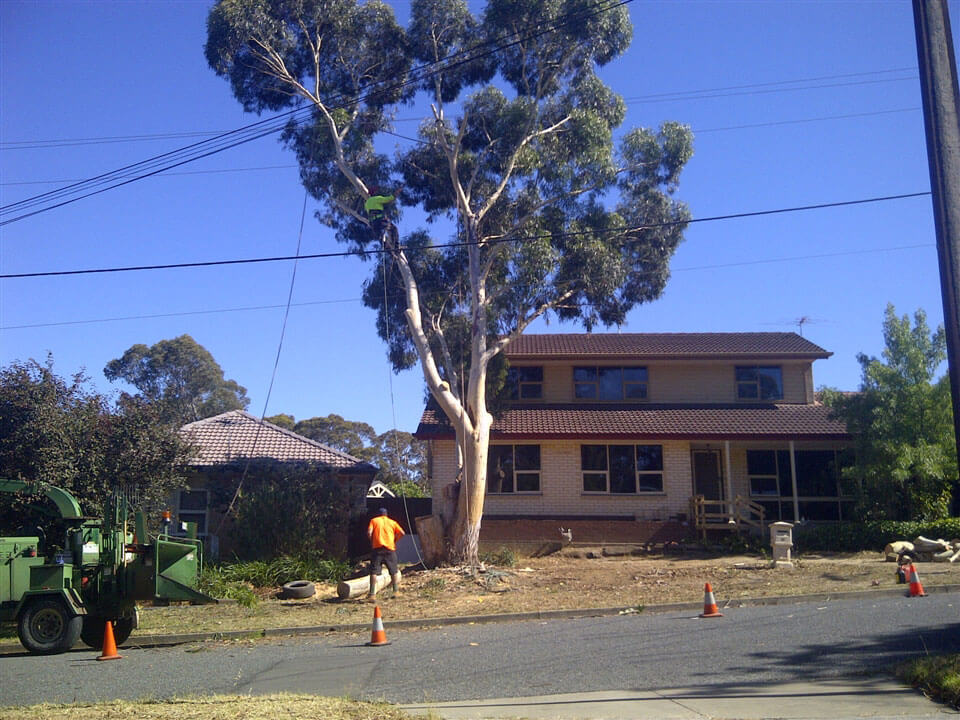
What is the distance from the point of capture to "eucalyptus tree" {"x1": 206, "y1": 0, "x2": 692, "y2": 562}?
72.1ft

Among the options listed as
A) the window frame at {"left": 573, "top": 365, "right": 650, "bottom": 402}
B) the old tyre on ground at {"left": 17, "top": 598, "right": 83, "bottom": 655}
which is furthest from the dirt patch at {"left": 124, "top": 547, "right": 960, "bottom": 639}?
the window frame at {"left": 573, "top": 365, "right": 650, "bottom": 402}

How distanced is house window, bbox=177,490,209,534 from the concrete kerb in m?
9.53

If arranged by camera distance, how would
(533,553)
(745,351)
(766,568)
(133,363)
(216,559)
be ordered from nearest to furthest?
(766,568), (216,559), (533,553), (745,351), (133,363)

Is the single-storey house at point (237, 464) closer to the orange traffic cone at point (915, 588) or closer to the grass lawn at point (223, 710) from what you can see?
the orange traffic cone at point (915, 588)

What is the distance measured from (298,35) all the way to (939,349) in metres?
17.9

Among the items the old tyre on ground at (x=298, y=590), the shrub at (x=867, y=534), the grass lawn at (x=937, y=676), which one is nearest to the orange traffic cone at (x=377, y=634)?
the old tyre on ground at (x=298, y=590)

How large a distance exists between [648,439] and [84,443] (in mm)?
15066

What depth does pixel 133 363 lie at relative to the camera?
54281 millimetres

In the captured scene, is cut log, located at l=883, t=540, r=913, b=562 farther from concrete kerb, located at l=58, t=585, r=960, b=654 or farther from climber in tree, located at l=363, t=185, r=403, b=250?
climber in tree, located at l=363, t=185, r=403, b=250

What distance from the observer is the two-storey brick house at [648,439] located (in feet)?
85.7

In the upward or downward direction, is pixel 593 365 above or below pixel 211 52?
below

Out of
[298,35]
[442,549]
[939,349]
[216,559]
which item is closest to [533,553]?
[442,549]

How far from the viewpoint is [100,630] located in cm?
1462

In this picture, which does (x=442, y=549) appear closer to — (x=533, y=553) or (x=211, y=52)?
(x=533, y=553)
